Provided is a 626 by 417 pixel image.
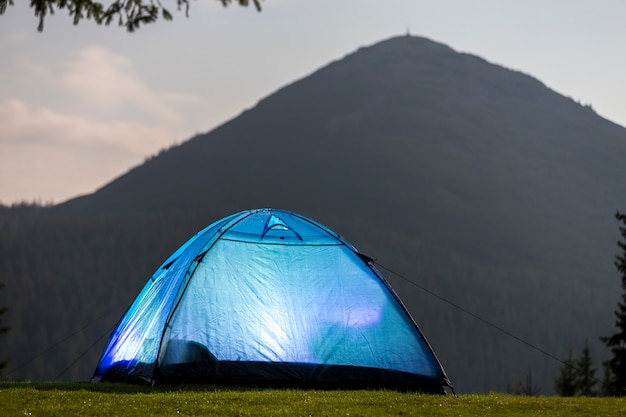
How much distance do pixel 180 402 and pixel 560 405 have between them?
272 inches

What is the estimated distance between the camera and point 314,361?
17.2 metres

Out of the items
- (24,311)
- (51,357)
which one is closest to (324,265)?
(51,357)

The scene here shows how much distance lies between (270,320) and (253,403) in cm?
384

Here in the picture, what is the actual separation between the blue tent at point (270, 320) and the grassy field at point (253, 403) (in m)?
0.96

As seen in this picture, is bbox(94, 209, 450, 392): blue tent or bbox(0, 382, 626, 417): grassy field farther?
bbox(94, 209, 450, 392): blue tent

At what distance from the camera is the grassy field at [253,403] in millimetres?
12934

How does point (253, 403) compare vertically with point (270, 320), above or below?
below

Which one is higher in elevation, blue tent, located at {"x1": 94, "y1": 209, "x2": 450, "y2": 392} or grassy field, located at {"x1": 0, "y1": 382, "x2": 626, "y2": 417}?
blue tent, located at {"x1": 94, "y1": 209, "x2": 450, "y2": 392}

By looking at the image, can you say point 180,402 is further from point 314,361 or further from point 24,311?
point 24,311

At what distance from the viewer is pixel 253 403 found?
45.1 feet

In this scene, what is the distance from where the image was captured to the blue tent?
55.7 feet

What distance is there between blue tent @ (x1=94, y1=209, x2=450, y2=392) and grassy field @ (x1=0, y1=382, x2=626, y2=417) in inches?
37.9

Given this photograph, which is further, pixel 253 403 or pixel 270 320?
pixel 270 320

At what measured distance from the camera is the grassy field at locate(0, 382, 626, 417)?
12.9m
